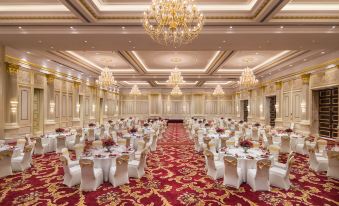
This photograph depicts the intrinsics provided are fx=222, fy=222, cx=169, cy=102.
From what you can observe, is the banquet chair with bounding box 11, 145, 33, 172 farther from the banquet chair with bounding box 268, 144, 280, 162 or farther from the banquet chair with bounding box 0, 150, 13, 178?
the banquet chair with bounding box 268, 144, 280, 162

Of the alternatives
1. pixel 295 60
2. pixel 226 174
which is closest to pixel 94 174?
pixel 226 174

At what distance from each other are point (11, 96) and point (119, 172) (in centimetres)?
654

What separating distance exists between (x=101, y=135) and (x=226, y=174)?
7545 mm

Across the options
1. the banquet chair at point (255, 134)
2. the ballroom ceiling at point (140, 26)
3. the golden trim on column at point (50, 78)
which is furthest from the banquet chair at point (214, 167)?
the golden trim on column at point (50, 78)

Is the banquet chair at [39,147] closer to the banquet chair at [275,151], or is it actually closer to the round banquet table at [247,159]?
the round banquet table at [247,159]

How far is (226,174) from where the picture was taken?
4973mm

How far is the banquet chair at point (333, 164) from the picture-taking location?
543 centimetres

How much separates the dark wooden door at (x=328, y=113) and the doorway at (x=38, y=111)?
46.0ft

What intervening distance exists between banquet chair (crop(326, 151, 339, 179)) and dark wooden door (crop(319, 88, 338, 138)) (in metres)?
5.51

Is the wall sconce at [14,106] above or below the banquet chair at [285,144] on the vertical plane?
above

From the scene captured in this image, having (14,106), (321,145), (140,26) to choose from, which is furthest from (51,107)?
(321,145)

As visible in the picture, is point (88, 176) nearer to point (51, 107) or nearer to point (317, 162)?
point (317, 162)

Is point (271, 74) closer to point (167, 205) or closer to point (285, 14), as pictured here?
point (285, 14)

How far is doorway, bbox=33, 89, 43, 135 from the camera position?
37.2 ft
